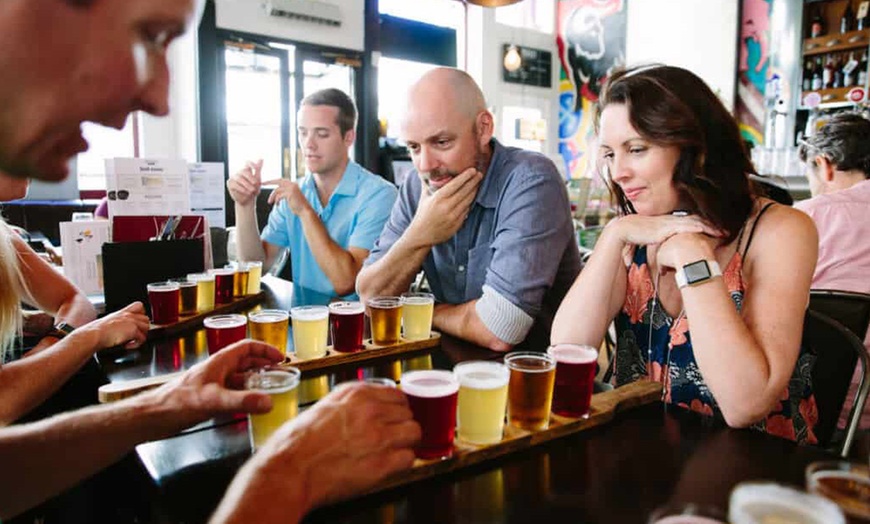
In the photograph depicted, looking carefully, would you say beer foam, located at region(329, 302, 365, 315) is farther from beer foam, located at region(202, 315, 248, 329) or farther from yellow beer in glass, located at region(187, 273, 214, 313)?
yellow beer in glass, located at region(187, 273, 214, 313)

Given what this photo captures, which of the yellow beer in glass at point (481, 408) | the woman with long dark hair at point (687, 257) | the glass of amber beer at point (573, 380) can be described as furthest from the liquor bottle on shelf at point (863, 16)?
the yellow beer in glass at point (481, 408)

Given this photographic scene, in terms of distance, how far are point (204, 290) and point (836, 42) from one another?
6571 millimetres

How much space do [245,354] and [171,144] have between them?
7.19 meters

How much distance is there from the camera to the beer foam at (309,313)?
1339mm

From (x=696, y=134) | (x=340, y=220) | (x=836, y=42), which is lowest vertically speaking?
(x=340, y=220)

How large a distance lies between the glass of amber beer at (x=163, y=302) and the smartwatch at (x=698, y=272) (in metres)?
1.40

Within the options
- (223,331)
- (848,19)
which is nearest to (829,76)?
(848,19)

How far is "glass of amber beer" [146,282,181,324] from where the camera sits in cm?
169

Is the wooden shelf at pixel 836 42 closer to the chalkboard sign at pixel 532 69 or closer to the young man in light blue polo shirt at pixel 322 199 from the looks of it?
the chalkboard sign at pixel 532 69

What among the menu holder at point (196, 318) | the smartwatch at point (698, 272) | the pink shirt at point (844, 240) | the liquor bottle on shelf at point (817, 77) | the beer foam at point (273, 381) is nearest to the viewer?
the beer foam at point (273, 381)

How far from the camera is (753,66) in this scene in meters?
7.46

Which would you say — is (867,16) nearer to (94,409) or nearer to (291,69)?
(291,69)

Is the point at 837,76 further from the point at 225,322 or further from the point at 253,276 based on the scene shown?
the point at 225,322

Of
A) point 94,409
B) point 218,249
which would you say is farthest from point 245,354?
point 218,249
